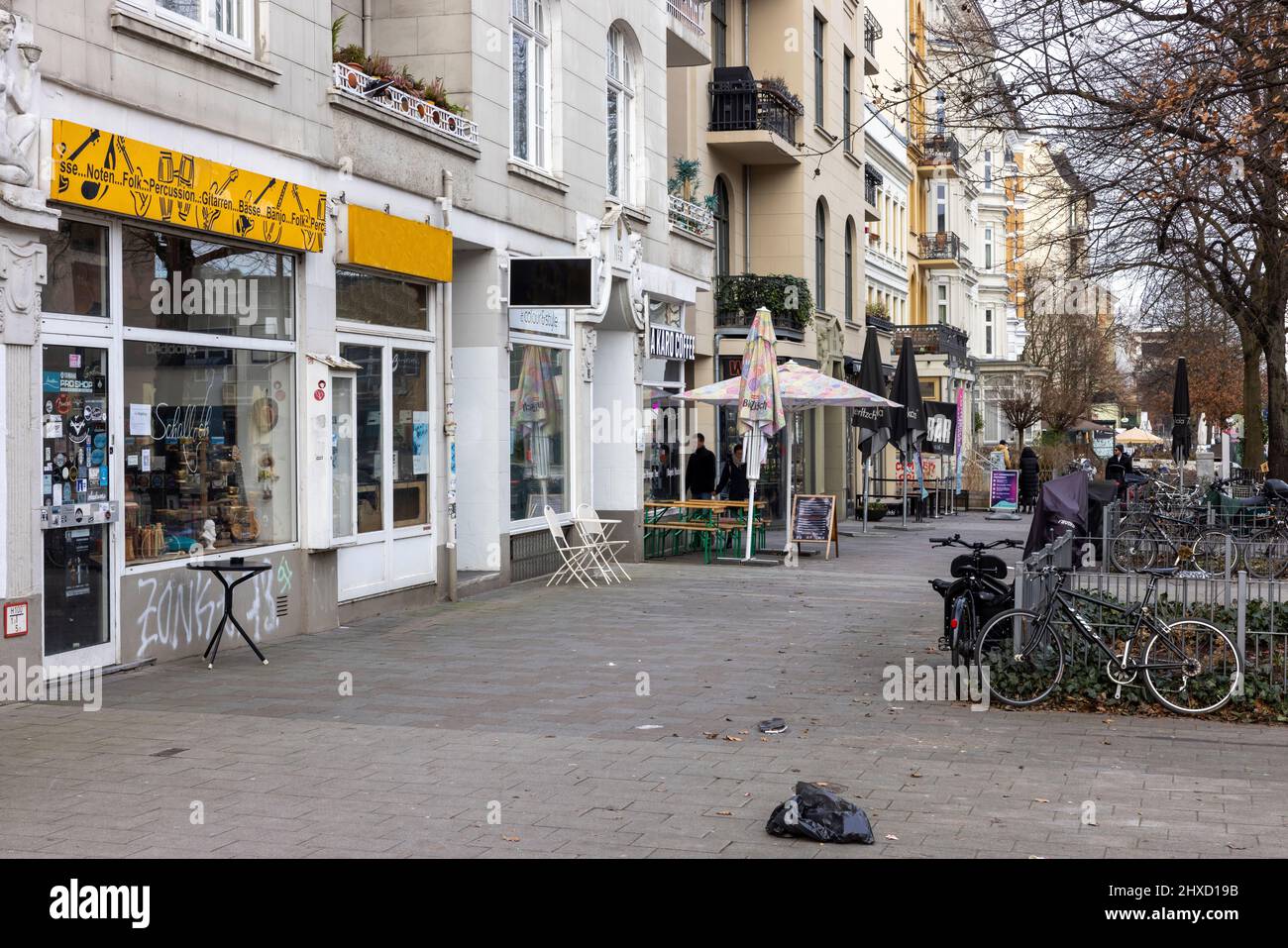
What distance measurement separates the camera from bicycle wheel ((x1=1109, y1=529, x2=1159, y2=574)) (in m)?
17.4

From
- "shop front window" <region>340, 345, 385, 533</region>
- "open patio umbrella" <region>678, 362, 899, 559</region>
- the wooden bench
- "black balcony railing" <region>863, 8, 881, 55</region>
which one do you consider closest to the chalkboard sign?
"open patio umbrella" <region>678, 362, 899, 559</region>

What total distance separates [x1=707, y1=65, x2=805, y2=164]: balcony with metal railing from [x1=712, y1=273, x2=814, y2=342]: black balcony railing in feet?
8.74

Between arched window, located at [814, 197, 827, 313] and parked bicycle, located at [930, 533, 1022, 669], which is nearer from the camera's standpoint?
parked bicycle, located at [930, 533, 1022, 669]

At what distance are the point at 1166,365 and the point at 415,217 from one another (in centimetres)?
5276

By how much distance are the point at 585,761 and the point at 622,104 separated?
15046mm

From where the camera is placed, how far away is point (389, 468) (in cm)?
1504

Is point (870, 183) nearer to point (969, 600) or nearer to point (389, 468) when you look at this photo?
point (389, 468)

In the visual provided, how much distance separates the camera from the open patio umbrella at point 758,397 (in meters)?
20.5

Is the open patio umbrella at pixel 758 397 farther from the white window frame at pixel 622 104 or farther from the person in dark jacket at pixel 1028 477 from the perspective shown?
the person in dark jacket at pixel 1028 477

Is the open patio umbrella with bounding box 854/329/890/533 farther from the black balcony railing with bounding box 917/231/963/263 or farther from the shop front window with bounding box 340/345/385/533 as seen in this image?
the black balcony railing with bounding box 917/231/963/263

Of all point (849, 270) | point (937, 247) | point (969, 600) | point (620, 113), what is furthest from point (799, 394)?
point (937, 247)

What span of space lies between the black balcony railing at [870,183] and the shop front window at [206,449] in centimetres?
3048

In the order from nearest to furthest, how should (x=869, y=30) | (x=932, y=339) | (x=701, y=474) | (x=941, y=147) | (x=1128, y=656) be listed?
1. (x=1128, y=656)
2. (x=941, y=147)
3. (x=701, y=474)
4. (x=869, y=30)
5. (x=932, y=339)

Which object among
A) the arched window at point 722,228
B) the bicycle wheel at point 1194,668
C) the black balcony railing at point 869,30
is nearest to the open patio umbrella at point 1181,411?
the arched window at point 722,228
